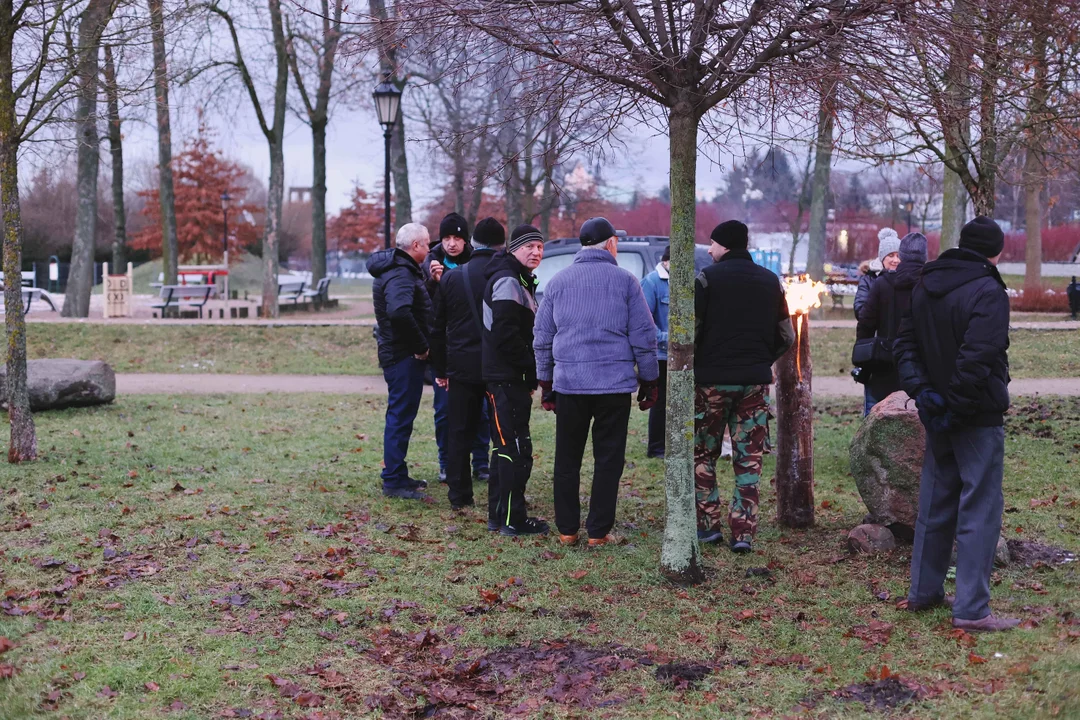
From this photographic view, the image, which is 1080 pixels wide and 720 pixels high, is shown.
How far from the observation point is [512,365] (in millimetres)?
6785

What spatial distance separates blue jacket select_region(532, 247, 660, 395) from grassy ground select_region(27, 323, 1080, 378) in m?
11.5

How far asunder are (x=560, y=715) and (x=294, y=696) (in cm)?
110

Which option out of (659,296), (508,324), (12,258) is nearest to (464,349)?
(508,324)

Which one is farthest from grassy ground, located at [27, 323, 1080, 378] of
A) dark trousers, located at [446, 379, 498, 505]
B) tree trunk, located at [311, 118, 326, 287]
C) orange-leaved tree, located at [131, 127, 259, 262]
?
orange-leaved tree, located at [131, 127, 259, 262]

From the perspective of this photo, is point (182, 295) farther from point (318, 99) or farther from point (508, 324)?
point (508, 324)

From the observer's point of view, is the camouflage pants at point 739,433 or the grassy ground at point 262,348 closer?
the camouflage pants at point 739,433

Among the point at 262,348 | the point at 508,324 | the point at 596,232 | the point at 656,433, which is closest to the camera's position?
the point at 596,232

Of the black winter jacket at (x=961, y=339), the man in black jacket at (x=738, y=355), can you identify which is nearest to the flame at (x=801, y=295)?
the man in black jacket at (x=738, y=355)

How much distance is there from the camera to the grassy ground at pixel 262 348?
17.5m

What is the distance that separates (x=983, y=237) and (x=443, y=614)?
325 cm

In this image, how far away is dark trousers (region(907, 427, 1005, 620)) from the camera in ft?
15.9

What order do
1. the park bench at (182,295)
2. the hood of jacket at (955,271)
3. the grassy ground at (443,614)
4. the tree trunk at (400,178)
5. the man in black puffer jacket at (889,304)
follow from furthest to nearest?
the tree trunk at (400,178), the park bench at (182,295), the man in black puffer jacket at (889,304), the hood of jacket at (955,271), the grassy ground at (443,614)

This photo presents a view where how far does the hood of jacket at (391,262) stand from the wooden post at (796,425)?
9.40 ft

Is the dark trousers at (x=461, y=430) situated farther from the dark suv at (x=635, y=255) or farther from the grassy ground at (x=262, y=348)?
the grassy ground at (x=262, y=348)
